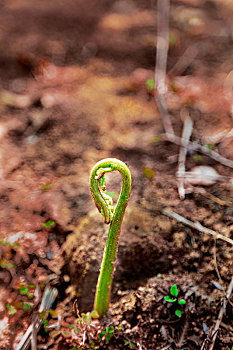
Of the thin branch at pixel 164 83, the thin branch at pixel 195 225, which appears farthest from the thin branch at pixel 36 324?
the thin branch at pixel 164 83

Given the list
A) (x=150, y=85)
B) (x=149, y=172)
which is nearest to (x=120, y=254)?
(x=149, y=172)

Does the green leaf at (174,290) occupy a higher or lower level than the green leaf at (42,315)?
higher

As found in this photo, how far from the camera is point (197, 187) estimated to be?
2.21 metres

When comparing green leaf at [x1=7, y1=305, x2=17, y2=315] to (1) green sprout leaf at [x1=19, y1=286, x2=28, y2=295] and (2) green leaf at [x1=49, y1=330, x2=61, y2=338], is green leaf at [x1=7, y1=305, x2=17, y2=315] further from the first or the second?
(2) green leaf at [x1=49, y1=330, x2=61, y2=338]

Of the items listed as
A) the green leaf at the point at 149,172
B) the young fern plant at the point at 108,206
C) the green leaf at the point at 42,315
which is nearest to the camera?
the young fern plant at the point at 108,206

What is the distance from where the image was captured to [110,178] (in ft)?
7.71

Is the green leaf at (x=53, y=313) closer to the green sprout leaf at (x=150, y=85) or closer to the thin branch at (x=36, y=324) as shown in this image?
the thin branch at (x=36, y=324)

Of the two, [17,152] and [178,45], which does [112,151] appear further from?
[178,45]

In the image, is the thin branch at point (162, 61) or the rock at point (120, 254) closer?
the rock at point (120, 254)

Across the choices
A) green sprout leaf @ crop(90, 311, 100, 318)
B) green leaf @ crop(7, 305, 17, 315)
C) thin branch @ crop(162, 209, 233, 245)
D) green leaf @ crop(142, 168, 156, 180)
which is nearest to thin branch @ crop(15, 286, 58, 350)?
green leaf @ crop(7, 305, 17, 315)

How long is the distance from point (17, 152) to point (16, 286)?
44.2 inches

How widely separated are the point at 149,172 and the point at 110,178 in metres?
0.30

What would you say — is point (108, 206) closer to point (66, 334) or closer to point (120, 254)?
point (120, 254)

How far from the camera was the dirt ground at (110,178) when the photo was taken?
166 centimetres
